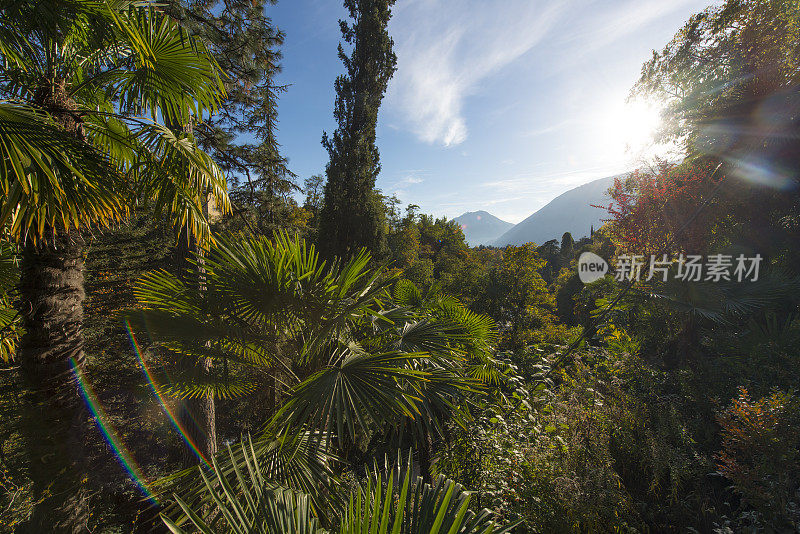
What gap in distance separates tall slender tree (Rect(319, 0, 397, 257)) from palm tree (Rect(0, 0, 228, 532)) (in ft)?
32.9

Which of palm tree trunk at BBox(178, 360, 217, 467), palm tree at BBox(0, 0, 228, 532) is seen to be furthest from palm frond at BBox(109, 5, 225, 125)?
palm tree trunk at BBox(178, 360, 217, 467)

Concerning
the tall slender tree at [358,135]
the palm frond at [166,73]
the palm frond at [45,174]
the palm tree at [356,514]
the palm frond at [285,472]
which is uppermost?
the tall slender tree at [358,135]

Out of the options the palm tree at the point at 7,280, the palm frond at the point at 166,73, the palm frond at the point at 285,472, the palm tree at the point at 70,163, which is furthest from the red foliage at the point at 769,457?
the palm tree at the point at 7,280

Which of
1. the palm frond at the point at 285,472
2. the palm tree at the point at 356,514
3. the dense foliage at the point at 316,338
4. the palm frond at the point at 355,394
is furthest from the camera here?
the palm frond at the point at 285,472

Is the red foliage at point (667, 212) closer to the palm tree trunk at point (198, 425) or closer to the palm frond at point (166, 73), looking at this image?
the palm frond at point (166, 73)

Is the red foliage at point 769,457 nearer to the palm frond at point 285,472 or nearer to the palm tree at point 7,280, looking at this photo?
the palm frond at point 285,472

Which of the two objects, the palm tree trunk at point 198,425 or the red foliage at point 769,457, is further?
the palm tree trunk at point 198,425

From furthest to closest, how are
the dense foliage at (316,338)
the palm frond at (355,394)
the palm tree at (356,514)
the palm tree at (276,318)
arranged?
the palm tree at (276,318) → the dense foliage at (316,338) → the palm frond at (355,394) → the palm tree at (356,514)

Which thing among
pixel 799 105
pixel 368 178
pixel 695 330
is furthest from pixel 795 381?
pixel 368 178

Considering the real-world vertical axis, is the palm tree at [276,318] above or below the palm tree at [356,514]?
above

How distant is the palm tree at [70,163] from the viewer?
1.47 meters

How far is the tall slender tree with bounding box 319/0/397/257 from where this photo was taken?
40.8ft

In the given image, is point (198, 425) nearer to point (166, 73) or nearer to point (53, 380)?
point (53, 380)

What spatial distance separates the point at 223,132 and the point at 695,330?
Answer: 11634 mm
